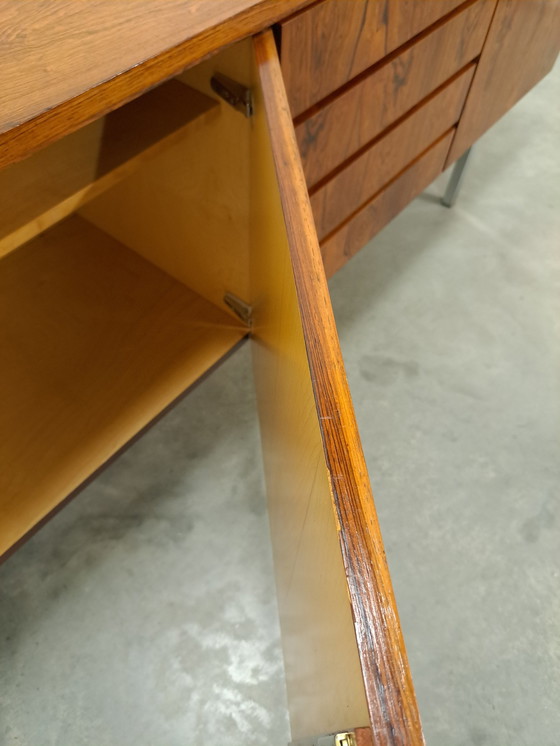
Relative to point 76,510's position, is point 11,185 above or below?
above

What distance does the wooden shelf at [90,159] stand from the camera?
743mm

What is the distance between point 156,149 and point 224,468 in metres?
0.61

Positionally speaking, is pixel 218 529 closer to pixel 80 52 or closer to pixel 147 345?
pixel 147 345

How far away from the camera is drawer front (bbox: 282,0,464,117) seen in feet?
2.44

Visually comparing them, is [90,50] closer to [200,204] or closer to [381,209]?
[200,204]

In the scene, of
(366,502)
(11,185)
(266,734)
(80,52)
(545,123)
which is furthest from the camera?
(545,123)

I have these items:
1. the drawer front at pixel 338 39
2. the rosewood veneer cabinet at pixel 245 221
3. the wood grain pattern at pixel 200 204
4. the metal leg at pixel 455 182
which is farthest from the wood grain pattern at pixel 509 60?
the wood grain pattern at pixel 200 204

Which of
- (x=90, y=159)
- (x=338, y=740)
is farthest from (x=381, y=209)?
(x=338, y=740)

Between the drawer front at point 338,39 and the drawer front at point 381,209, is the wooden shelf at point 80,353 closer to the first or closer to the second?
the drawer front at point 381,209

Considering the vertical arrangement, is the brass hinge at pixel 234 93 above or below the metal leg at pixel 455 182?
below

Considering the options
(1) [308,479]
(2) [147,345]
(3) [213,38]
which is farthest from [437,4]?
(1) [308,479]

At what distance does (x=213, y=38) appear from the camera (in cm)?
64

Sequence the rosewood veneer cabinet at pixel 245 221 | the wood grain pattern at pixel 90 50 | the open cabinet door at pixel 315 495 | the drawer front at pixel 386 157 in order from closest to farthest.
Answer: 1. the open cabinet door at pixel 315 495
2. the rosewood veneer cabinet at pixel 245 221
3. the wood grain pattern at pixel 90 50
4. the drawer front at pixel 386 157

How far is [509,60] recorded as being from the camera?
1277mm
